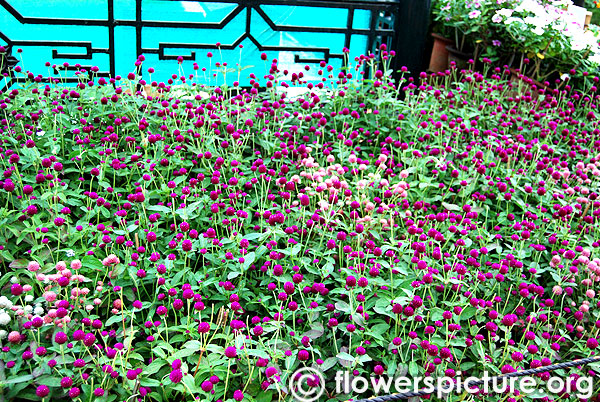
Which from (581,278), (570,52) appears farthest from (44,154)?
(570,52)

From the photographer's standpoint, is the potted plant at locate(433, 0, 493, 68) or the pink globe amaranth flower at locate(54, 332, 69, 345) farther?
the potted plant at locate(433, 0, 493, 68)

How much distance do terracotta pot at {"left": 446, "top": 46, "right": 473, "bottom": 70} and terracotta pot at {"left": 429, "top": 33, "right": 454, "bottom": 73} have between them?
0.61 ft

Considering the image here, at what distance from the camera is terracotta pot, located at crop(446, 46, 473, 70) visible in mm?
4999

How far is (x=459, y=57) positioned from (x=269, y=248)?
3539 mm

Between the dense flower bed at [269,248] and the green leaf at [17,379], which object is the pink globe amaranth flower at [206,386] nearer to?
the dense flower bed at [269,248]

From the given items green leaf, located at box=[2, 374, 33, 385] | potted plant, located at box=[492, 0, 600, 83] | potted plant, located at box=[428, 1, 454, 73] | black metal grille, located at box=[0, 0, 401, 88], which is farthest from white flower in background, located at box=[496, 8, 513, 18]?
green leaf, located at box=[2, 374, 33, 385]

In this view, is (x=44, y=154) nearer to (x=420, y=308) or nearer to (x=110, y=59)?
(x=110, y=59)

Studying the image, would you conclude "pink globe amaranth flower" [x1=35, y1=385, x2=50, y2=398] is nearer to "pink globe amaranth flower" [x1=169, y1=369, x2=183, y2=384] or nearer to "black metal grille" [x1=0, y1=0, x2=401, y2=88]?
"pink globe amaranth flower" [x1=169, y1=369, x2=183, y2=384]

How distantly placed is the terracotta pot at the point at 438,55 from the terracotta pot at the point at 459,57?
0.61ft

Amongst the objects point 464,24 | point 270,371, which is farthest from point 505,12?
point 270,371

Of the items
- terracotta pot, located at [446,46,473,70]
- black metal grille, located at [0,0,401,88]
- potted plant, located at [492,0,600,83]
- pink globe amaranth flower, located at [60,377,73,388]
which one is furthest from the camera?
terracotta pot, located at [446,46,473,70]

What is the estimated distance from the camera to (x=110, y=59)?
12.9 feet

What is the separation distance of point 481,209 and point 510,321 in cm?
84

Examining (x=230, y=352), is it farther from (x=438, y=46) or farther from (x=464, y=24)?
(x=438, y=46)
